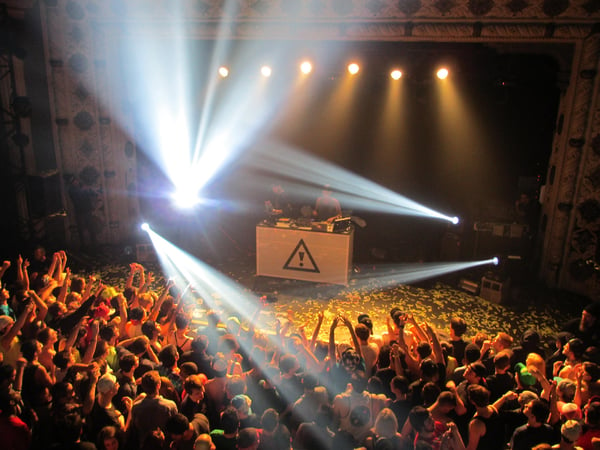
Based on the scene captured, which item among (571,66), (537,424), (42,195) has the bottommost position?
(537,424)

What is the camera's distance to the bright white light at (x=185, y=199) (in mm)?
9648

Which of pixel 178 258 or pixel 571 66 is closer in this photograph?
pixel 571 66

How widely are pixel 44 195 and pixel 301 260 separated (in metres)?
5.26

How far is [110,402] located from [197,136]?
26.9 feet

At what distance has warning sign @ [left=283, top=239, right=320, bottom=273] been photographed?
7676 millimetres

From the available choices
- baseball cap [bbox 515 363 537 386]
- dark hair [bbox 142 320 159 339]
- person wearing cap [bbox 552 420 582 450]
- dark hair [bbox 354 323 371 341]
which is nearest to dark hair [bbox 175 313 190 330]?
dark hair [bbox 142 320 159 339]

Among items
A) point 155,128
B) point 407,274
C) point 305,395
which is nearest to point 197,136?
point 155,128

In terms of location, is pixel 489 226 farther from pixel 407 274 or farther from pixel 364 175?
pixel 364 175

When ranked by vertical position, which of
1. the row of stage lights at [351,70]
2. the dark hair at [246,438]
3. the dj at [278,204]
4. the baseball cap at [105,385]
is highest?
the row of stage lights at [351,70]

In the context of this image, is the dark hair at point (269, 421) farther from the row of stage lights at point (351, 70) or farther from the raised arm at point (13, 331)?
the row of stage lights at point (351, 70)

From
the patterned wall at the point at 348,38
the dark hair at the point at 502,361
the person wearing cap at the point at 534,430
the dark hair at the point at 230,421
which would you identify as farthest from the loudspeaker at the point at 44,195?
the person wearing cap at the point at 534,430

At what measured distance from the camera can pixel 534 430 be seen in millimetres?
2926

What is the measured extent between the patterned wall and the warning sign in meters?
3.84

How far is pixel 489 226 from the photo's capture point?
326 inches
